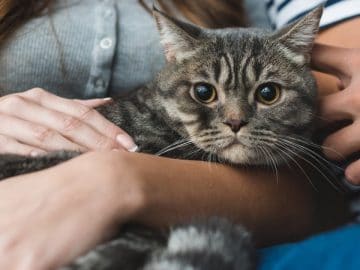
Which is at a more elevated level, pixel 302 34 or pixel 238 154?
pixel 302 34

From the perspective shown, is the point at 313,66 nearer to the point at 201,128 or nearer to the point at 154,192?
the point at 201,128

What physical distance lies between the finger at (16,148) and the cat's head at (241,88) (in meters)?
0.32

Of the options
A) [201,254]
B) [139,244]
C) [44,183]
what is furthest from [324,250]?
[44,183]

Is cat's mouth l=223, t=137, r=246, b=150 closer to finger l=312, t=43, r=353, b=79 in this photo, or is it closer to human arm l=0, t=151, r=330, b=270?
human arm l=0, t=151, r=330, b=270

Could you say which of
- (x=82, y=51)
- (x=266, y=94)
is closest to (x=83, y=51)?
(x=82, y=51)

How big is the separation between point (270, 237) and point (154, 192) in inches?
12.2

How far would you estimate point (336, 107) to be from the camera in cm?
122

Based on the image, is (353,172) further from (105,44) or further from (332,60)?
(105,44)

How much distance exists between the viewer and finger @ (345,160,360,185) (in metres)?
1.18

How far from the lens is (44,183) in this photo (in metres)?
1.02

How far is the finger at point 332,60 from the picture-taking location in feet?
4.06

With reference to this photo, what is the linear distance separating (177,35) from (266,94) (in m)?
0.26

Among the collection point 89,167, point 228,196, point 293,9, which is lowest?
point 228,196

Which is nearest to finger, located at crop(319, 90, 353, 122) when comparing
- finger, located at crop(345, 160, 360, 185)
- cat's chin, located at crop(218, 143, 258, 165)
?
finger, located at crop(345, 160, 360, 185)
